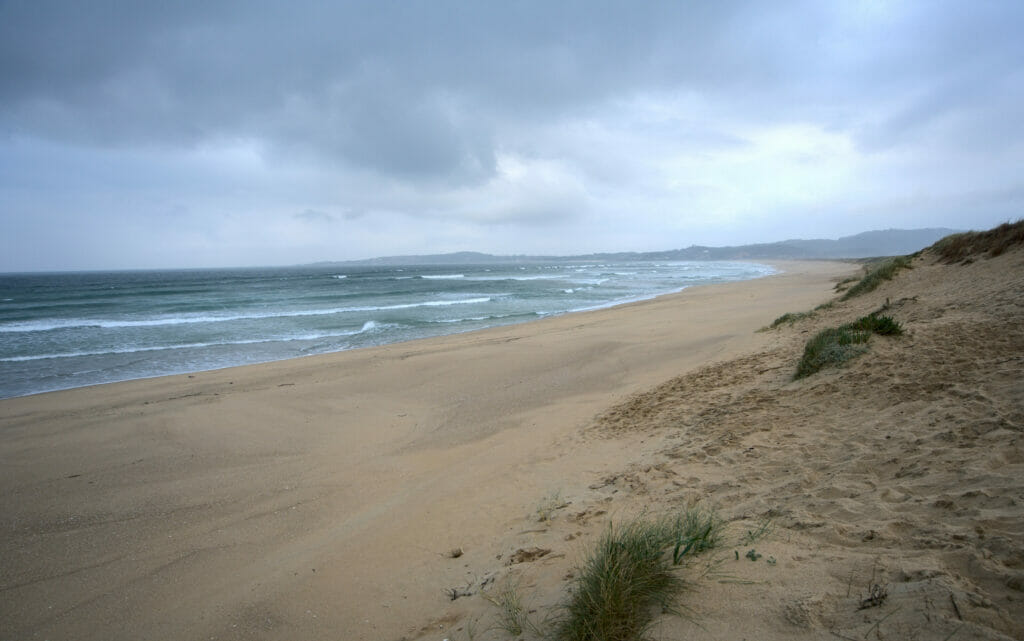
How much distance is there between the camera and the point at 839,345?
5941 mm

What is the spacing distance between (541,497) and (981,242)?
588 inches

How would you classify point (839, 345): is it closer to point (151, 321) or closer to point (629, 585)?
point (629, 585)

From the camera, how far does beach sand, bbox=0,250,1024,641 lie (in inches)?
91.8

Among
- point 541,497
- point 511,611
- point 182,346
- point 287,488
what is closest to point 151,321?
point 182,346

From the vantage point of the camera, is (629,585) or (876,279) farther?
A: (876,279)

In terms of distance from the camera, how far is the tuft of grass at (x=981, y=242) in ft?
35.7

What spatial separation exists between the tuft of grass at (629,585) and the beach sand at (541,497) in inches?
6.1

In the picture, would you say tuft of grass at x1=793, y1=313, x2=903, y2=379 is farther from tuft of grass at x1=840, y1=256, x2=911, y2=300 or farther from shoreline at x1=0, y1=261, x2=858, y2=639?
tuft of grass at x1=840, y1=256, x2=911, y2=300

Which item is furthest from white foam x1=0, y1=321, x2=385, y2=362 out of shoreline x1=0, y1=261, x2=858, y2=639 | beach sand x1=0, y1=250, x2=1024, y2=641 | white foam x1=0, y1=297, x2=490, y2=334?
beach sand x1=0, y1=250, x2=1024, y2=641

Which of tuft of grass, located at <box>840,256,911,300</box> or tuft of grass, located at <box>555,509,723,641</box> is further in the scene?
tuft of grass, located at <box>840,256,911,300</box>

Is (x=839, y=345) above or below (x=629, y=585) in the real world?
above

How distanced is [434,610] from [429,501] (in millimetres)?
1915

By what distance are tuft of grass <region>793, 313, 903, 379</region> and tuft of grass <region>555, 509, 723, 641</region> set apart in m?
4.07

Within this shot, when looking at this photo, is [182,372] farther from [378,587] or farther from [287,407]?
[378,587]
